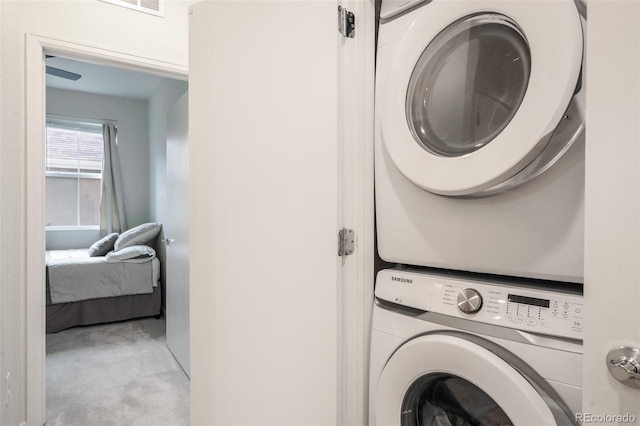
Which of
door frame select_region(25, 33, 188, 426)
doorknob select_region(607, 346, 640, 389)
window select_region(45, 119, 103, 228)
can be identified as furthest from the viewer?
window select_region(45, 119, 103, 228)

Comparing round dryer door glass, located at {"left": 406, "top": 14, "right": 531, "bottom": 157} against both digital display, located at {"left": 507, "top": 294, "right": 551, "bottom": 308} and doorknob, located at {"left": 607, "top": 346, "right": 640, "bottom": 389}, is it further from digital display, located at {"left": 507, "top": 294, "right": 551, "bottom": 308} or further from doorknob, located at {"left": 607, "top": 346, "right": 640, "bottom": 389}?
doorknob, located at {"left": 607, "top": 346, "right": 640, "bottom": 389}

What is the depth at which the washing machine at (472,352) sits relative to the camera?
774 mm

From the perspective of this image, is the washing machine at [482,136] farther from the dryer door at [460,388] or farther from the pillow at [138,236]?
the pillow at [138,236]

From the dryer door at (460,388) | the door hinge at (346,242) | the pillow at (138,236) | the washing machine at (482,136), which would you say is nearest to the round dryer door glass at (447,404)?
the dryer door at (460,388)

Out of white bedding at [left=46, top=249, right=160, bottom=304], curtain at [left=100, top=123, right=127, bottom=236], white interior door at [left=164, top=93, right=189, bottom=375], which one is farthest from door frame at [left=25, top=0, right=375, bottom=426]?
curtain at [left=100, top=123, right=127, bottom=236]

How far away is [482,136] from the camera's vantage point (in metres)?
0.94

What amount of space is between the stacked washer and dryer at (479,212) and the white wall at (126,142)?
15.9 feet

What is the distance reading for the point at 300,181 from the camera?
1186mm

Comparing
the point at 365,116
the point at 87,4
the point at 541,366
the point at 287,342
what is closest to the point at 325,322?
the point at 287,342

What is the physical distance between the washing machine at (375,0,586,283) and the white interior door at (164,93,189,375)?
5.35ft

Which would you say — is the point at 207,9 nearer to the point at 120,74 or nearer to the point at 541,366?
the point at 541,366

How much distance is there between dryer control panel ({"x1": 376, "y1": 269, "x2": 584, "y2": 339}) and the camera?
0.80 metres

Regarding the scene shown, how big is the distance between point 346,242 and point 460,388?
562mm

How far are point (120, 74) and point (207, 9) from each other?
3517 mm
